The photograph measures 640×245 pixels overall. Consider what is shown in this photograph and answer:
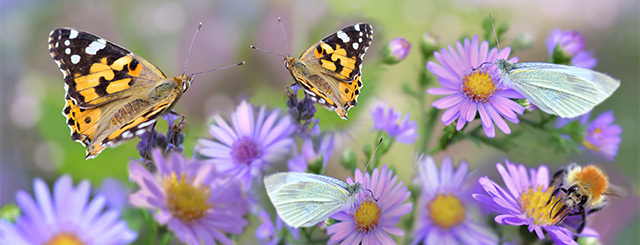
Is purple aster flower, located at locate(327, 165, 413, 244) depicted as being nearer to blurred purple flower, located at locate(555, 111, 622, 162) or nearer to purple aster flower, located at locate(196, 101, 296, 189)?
purple aster flower, located at locate(196, 101, 296, 189)

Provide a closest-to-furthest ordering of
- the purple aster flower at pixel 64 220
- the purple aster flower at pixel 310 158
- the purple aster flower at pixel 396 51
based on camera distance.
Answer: the purple aster flower at pixel 64 220
the purple aster flower at pixel 310 158
the purple aster flower at pixel 396 51

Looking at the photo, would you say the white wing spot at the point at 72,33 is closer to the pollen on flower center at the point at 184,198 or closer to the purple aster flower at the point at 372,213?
the pollen on flower center at the point at 184,198

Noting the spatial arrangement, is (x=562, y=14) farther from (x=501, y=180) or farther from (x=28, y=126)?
(x=28, y=126)

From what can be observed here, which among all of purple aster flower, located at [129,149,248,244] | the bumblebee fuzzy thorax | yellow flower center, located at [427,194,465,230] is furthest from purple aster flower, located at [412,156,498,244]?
purple aster flower, located at [129,149,248,244]

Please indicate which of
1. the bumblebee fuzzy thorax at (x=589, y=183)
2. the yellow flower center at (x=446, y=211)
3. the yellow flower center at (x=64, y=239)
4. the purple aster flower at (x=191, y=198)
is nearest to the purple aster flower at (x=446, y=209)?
the yellow flower center at (x=446, y=211)

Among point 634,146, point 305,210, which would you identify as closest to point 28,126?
point 305,210
